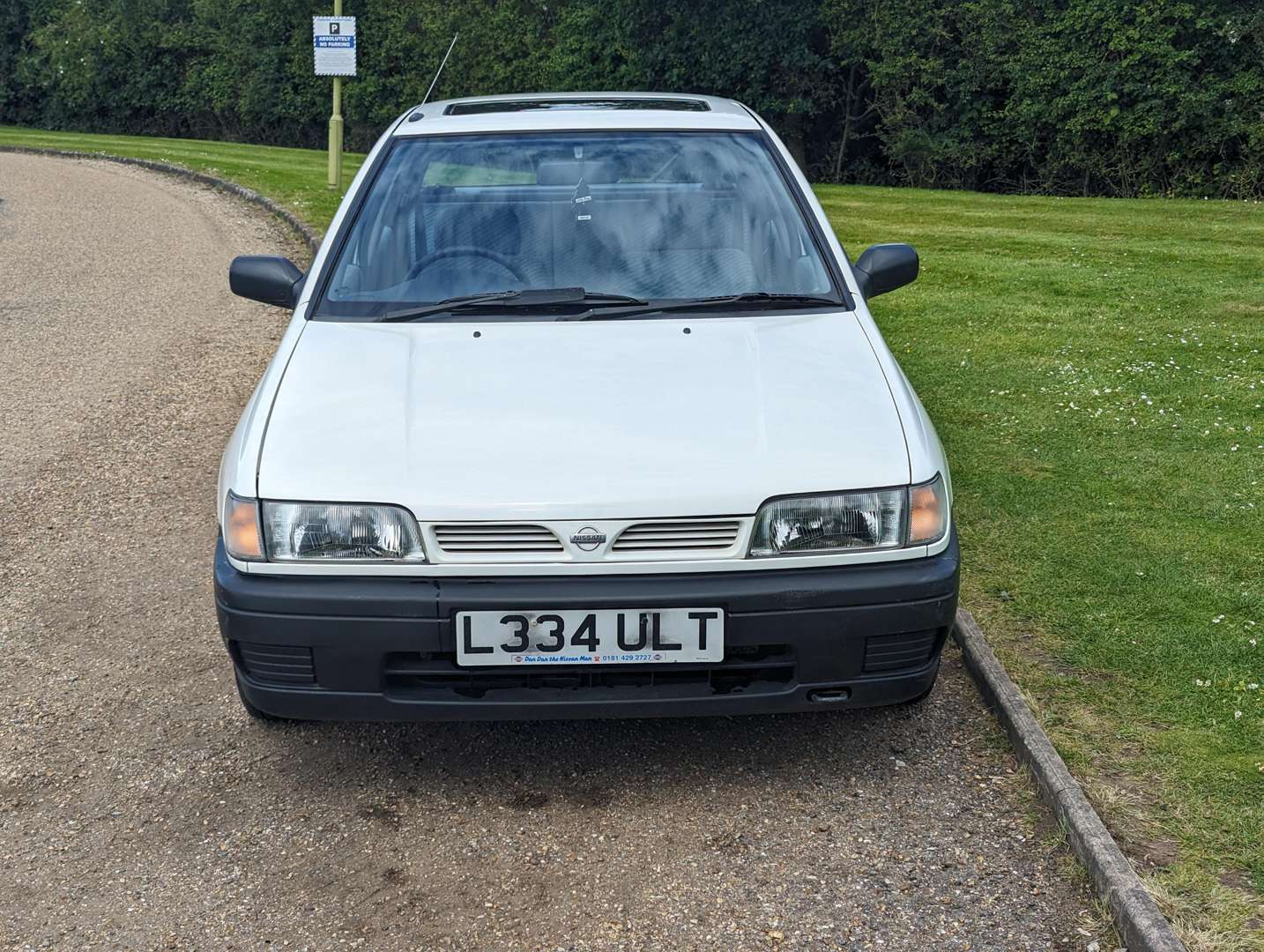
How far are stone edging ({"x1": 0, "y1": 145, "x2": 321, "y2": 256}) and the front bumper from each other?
5.58m

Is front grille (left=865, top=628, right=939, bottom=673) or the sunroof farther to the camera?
the sunroof

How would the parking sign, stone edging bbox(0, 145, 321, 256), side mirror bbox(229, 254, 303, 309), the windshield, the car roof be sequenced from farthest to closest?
1. the parking sign
2. stone edging bbox(0, 145, 321, 256)
3. the car roof
4. side mirror bbox(229, 254, 303, 309)
5. the windshield

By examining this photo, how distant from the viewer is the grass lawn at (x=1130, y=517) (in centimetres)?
347

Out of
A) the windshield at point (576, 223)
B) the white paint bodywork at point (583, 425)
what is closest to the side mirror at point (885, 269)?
the windshield at point (576, 223)

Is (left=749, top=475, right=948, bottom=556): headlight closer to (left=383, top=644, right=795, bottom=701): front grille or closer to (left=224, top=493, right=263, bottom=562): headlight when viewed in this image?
(left=383, top=644, right=795, bottom=701): front grille

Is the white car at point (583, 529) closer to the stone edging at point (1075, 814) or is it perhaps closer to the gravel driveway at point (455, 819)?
the gravel driveway at point (455, 819)

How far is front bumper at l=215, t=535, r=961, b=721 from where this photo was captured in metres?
3.28

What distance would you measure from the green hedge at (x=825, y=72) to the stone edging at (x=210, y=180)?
8796 mm

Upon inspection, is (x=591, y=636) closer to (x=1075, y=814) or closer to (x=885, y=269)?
(x=1075, y=814)

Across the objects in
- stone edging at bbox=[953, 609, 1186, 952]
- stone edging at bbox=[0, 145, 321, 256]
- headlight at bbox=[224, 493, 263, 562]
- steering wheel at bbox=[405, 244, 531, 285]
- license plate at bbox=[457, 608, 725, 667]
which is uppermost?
steering wheel at bbox=[405, 244, 531, 285]

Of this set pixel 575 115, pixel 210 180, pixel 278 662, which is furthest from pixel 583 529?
pixel 210 180

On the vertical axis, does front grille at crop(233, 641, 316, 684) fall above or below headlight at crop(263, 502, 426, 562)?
below

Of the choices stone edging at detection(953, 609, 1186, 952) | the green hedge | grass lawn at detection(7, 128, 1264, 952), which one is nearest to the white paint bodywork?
stone edging at detection(953, 609, 1186, 952)

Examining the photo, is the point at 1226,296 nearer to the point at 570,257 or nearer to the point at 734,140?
the point at 734,140
